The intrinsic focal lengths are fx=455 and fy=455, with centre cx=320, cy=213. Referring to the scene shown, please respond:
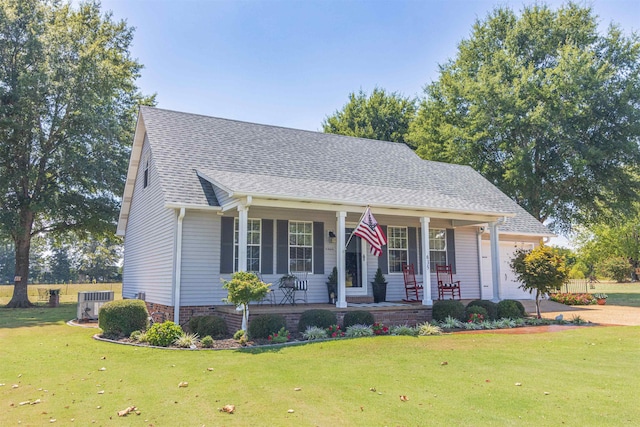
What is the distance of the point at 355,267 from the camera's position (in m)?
13.3

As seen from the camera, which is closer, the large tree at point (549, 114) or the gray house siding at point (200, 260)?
the gray house siding at point (200, 260)

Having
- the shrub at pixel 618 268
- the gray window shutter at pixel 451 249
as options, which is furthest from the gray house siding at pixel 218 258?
the shrub at pixel 618 268

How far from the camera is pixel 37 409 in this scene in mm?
4922

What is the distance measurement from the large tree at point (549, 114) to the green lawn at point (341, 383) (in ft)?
58.4

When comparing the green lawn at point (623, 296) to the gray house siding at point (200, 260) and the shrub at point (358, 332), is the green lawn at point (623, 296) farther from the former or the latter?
the gray house siding at point (200, 260)

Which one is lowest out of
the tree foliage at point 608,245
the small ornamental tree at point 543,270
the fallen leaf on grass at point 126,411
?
the fallen leaf on grass at point 126,411

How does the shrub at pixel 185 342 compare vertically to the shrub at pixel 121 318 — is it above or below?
below

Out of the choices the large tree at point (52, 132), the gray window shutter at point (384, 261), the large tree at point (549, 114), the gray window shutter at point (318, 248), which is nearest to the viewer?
the gray window shutter at point (318, 248)

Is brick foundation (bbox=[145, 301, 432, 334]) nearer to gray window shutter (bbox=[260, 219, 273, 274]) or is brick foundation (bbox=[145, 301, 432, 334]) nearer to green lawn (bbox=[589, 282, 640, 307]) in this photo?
gray window shutter (bbox=[260, 219, 273, 274])

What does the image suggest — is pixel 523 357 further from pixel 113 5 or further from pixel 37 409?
pixel 113 5

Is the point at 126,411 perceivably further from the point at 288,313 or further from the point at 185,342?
the point at 288,313

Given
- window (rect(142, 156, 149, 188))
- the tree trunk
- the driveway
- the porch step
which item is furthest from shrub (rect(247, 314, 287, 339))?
the tree trunk

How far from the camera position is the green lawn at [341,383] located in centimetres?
461

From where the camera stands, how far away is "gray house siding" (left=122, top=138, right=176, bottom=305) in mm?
11414
